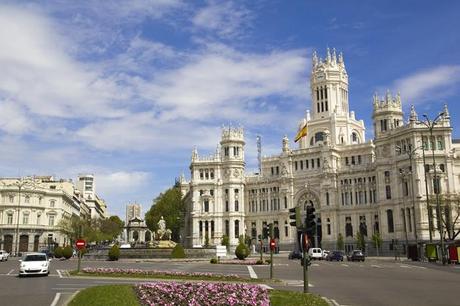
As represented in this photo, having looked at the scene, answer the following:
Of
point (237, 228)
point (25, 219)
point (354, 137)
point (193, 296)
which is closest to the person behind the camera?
point (193, 296)

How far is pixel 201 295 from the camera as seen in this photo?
54.6 ft

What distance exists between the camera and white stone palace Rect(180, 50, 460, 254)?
82.6m

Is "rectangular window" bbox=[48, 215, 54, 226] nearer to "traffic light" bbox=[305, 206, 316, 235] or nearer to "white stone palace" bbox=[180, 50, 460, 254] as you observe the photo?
"white stone palace" bbox=[180, 50, 460, 254]

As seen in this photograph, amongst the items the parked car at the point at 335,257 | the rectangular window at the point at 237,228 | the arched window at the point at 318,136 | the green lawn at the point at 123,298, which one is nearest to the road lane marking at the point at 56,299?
the green lawn at the point at 123,298

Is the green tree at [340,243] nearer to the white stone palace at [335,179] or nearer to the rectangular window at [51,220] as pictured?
the white stone palace at [335,179]

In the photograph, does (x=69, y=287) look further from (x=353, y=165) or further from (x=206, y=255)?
(x=353, y=165)

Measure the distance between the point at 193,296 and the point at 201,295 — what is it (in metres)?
0.27

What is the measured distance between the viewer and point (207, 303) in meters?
16.2

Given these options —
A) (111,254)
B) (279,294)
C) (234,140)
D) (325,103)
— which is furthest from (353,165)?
(279,294)

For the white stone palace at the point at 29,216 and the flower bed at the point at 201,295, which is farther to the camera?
the white stone palace at the point at 29,216

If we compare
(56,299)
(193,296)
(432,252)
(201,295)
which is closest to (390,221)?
(432,252)

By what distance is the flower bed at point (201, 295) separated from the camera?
53.5ft

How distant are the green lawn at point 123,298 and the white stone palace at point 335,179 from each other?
199ft

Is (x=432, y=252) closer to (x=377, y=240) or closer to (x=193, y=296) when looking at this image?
(x=377, y=240)
